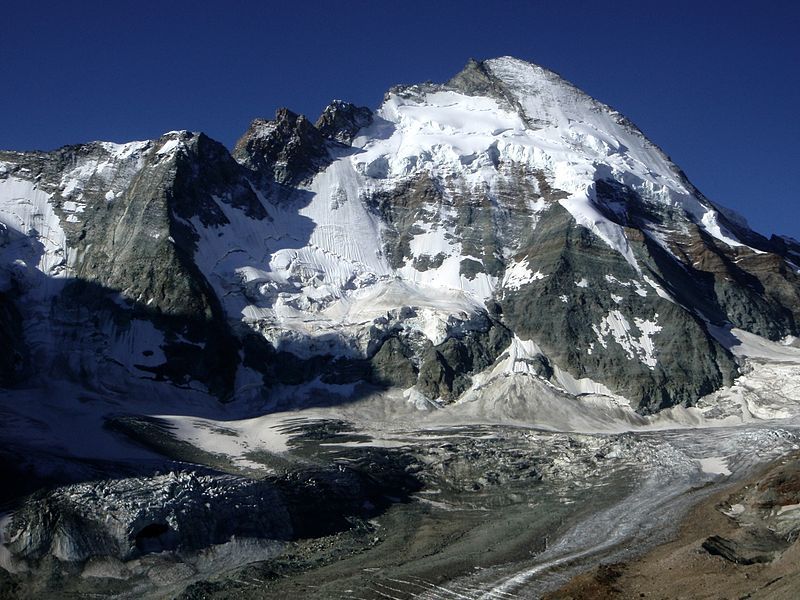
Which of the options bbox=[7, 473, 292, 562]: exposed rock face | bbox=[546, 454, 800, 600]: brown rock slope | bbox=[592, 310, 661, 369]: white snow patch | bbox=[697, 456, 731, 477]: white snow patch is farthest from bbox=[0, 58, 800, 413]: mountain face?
bbox=[546, 454, 800, 600]: brown rock slope

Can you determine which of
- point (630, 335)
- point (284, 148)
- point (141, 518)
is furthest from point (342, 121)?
point (141, 518)

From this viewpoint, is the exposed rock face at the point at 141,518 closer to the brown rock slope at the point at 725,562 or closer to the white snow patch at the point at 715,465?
the brown rock slope at the point at 725,562

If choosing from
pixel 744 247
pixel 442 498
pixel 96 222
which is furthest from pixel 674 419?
pixel 96 222

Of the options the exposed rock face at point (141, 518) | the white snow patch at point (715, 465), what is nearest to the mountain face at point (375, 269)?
the white snow patch at point (715, 465)

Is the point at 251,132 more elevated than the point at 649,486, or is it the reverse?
the point at 251,132

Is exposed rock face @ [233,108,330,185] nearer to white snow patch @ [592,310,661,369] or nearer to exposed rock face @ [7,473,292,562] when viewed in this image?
white snow patch @ [592,310,661,369]

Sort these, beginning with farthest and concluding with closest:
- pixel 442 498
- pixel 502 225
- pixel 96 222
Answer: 1. pixel 502 225
2. pixel 96 222
3. pixel 442 498

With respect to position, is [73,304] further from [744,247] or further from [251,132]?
[744,247]

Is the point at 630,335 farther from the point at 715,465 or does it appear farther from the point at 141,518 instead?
the point at 141,518
